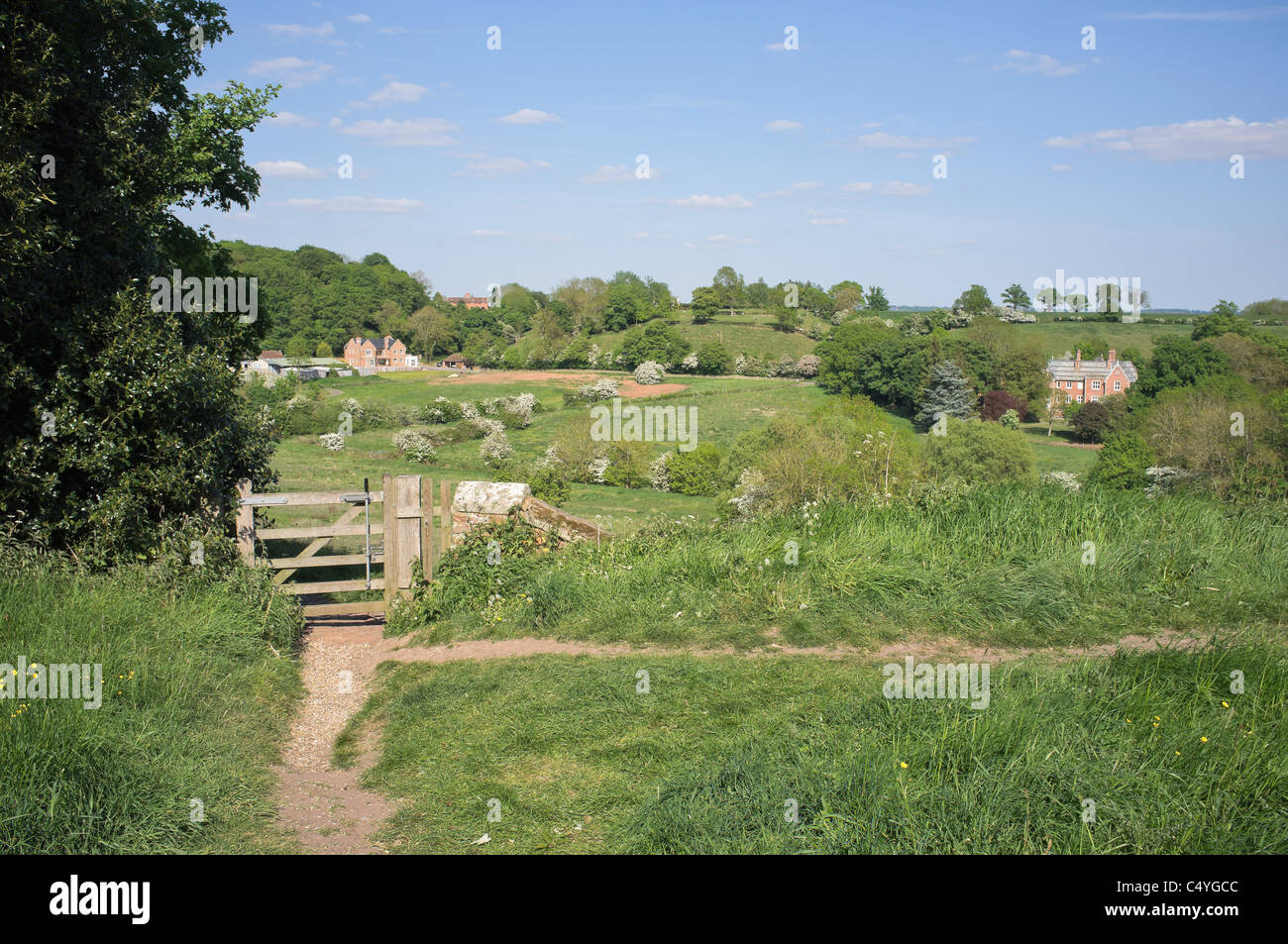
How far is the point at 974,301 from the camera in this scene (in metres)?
111

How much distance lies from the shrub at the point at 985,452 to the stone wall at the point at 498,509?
39707mm

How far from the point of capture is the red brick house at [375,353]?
9188 centimetres

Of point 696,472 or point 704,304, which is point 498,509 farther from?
point 704,304

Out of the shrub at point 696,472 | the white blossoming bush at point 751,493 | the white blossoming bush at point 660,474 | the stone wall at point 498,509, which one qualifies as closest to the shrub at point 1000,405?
the shrub at point 696,472

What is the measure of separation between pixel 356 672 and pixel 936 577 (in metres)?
5.53

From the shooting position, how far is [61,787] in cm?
427

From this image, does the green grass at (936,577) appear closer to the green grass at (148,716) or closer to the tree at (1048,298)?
the green grass at (148,716)

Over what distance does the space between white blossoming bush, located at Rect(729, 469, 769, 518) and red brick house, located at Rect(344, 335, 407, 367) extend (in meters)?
62.3

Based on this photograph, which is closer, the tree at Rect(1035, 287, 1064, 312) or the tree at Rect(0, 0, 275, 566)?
the tree at Rect(0, 0, 275, 566)

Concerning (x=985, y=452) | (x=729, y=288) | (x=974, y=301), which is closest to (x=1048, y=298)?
(x=974, y=301)

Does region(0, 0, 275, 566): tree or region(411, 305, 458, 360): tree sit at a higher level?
region(411, 305, 458, 360): tree

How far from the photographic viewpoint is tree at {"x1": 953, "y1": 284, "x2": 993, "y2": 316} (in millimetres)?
108113

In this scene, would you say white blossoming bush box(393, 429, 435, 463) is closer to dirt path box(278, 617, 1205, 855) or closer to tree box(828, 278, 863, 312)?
dirt path box(278, 617, 1205, 855)

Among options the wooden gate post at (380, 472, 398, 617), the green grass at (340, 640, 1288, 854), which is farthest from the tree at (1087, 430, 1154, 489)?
the green grass at (340, 640, 1288, 854)
